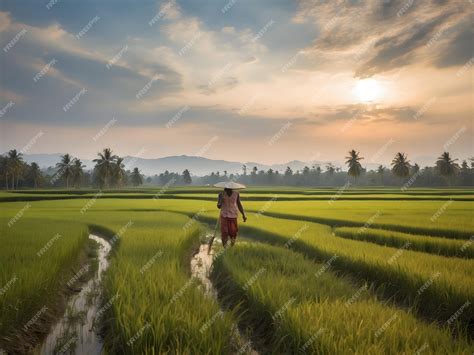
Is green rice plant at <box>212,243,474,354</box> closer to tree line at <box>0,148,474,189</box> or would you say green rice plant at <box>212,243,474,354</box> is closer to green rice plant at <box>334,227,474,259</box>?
green rice plant at <box>334,227,474,259</box>

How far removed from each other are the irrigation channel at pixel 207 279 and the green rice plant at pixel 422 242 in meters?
5.26

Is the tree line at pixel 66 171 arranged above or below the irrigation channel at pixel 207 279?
above

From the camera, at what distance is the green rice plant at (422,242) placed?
27.7ft

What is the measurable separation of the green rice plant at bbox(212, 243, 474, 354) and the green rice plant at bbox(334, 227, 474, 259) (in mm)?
4351

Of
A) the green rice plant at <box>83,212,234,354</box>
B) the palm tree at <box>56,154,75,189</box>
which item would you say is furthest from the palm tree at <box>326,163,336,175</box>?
the green rice plant at <box>83,212,234,354</box>

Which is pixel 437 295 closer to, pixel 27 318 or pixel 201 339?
pixel 201 339

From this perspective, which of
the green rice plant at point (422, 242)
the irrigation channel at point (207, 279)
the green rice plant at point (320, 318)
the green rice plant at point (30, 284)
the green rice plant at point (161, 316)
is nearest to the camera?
the green rice plant at point (320, 318)

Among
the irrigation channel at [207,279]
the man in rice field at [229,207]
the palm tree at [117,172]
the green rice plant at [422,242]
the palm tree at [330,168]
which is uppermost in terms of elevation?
the palm tree at [330,168]

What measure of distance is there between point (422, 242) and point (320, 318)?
688cm

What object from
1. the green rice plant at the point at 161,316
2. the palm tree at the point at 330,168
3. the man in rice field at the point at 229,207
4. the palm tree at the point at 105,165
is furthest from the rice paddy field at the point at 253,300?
the palm tree at the point at 330,168

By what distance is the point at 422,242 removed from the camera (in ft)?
30.4

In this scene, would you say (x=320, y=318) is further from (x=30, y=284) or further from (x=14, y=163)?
(x=14, y=163)

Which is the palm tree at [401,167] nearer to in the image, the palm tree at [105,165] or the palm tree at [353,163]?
the palm tree at [353,163]

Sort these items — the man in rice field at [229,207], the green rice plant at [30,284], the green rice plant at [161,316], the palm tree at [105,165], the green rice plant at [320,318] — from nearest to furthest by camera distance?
the green rice plant at [320,318]
the green rice plant at [161,316]
the green rice plant at [30,284]
the man in rice field at [229,207]
the palm tree at [105,165]
